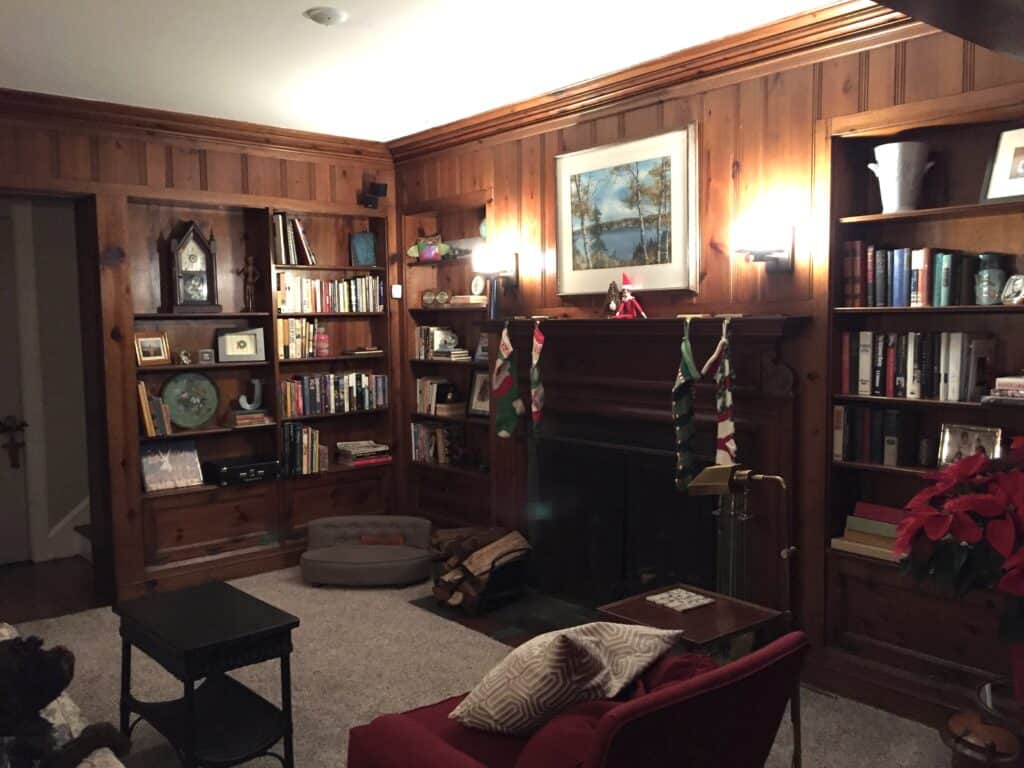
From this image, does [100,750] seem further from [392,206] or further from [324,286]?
[392,206]

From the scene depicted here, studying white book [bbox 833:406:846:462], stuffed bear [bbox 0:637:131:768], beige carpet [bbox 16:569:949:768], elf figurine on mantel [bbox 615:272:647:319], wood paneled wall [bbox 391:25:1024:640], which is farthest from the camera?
elf figurine on mantel [bbox 615:272:647:319]

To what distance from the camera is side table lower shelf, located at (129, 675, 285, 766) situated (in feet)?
8.74

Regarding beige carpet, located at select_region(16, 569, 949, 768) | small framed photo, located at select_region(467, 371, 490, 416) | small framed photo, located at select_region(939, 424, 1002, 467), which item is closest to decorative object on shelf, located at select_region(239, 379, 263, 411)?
beige carpet, located at select_region(16, 569, 949, 768)

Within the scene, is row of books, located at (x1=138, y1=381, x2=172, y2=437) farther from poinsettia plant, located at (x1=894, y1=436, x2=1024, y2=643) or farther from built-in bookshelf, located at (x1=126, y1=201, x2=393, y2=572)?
poinsettia plant, located at (x1=894, y1=436, x2=1024, y2=643)

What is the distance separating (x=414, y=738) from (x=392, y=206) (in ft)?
13.5

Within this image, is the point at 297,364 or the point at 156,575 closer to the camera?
the point at 156,575

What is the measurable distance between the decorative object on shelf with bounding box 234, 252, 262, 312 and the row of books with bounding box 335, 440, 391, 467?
3.39ft

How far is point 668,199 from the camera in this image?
155 inches

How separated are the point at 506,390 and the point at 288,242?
168cm

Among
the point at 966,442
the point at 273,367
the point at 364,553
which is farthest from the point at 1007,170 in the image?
the point at 273,367

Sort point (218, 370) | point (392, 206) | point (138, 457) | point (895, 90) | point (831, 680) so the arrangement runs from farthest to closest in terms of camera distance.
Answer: point (392, 206) → point (218, 370) → point (138, 457) → point (831, 680) → point (895, 90)

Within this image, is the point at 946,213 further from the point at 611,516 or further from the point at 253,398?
the point at 253,398

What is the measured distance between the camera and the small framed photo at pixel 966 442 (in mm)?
3021

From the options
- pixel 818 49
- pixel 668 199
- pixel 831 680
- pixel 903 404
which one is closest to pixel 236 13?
pixel 668 199
